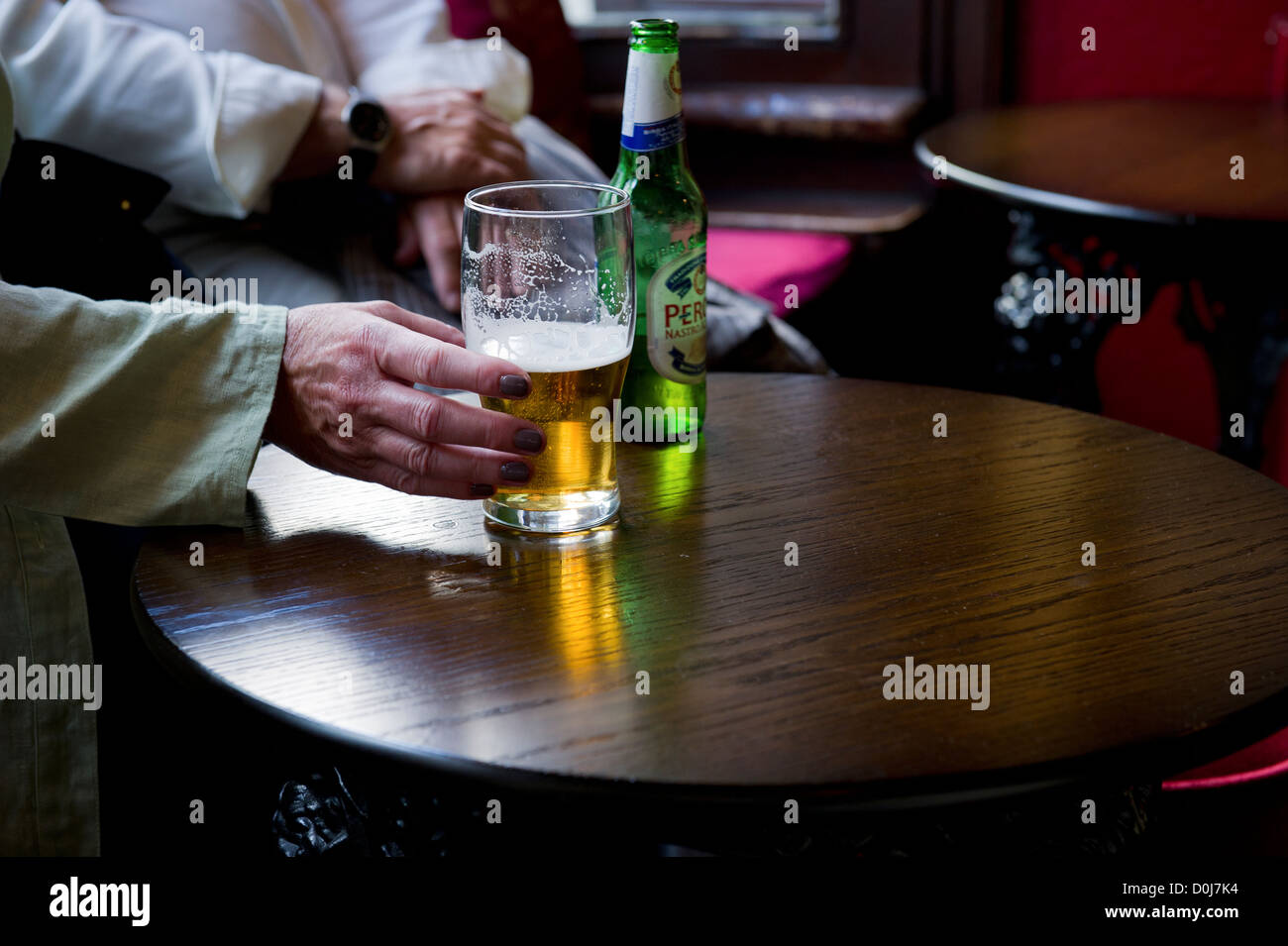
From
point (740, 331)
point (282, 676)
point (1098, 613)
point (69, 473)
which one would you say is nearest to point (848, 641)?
point (1098, 613)

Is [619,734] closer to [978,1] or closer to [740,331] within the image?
[740,331]

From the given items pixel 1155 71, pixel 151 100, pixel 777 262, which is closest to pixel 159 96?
pixel 151 100

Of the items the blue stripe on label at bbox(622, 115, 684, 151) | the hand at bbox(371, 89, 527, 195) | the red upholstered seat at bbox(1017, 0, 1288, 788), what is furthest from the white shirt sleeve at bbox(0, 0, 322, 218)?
the red upholstered seat at bbox(1017, 0, 1288, 788)

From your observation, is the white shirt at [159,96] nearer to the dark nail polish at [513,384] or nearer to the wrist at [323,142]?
the wrist at [323,142]

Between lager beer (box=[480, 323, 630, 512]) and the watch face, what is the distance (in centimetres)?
81

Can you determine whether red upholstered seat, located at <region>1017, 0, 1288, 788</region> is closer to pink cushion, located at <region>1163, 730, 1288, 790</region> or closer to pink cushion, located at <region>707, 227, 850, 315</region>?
pink cushion, located at <region>707, 227, 850, 315</region>

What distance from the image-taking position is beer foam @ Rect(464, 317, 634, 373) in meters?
A: 0.79

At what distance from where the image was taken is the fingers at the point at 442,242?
1497 millimetres

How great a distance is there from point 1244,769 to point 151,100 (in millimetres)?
1286

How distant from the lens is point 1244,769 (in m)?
0.99

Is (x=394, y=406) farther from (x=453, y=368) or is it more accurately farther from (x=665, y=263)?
(x=665, y=263)

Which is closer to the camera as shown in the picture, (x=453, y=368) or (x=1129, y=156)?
(x=453, y=368)

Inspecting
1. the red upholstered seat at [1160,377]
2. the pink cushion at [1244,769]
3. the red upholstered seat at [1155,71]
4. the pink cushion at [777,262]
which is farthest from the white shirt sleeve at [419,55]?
the red upholstered seat at [1160,377]
